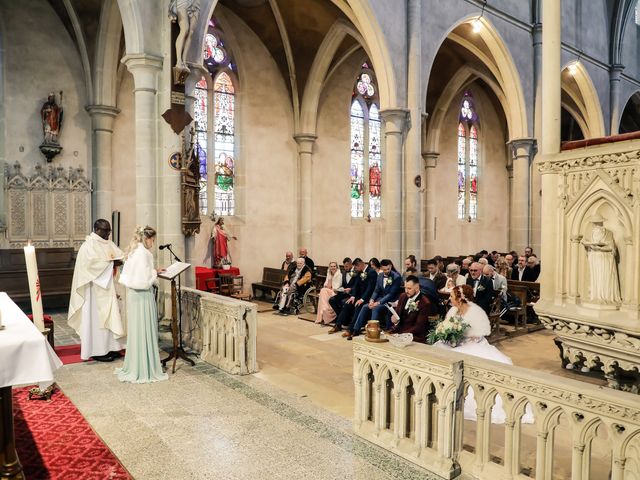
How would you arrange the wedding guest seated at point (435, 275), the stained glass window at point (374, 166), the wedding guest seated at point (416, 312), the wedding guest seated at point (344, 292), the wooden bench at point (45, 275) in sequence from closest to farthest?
the wedding guest seated at point (416, 312) < the wedding guest seated at point (435, 275) < the wedding guest seated at point (344, 292) < the wooden bench at point (45, 275) < the stained glass window at point (374, 166)

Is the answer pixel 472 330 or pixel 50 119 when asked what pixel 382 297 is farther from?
pixel 50 119

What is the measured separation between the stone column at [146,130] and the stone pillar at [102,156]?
4355mm

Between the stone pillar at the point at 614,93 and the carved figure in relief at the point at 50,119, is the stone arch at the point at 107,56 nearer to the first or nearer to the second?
the carved figure in relief at the point at 50,119

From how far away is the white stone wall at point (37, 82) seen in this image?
35.0 ft

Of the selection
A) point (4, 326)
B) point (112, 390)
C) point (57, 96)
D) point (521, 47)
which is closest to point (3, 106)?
point (57, 96)

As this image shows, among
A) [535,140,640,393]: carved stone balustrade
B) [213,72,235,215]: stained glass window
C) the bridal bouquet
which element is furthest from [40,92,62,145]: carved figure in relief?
[535,140,640,393]: carved stone balustrade

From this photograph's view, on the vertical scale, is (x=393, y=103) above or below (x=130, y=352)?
above

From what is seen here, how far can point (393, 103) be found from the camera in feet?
37.9

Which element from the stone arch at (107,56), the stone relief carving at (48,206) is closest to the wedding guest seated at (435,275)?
the stone relief carving at (48,206)

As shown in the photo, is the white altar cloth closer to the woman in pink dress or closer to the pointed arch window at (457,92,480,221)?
the woman in pink dress

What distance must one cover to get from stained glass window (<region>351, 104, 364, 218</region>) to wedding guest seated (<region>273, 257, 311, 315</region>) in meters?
5.76

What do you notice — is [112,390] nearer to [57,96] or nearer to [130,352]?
[130,352]

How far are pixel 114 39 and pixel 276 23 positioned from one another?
174 inches

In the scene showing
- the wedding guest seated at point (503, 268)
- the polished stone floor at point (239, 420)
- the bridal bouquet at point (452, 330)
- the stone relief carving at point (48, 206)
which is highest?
the stone relief carving at point (48, 206)
